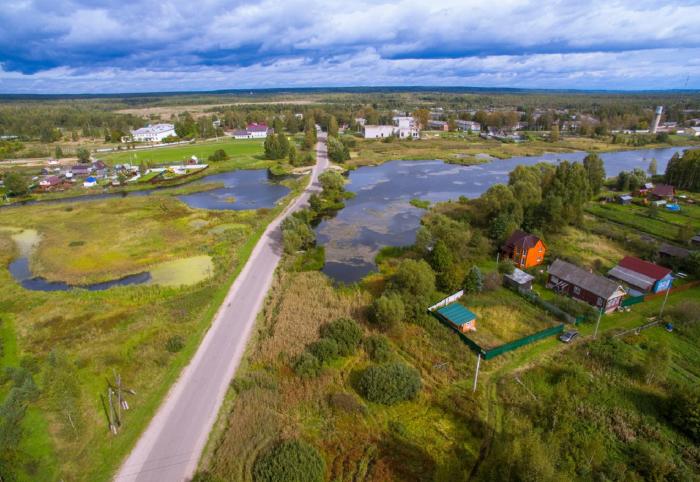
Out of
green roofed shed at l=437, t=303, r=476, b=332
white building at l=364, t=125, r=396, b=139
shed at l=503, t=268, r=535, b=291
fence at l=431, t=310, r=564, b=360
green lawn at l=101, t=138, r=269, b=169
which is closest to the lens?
fence at l=431, t=310, r=564, b=360

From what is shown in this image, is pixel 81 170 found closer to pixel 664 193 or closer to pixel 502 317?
pixel 502 317

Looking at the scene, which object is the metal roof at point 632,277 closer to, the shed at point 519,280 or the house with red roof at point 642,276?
the house with red roof at point 642,276

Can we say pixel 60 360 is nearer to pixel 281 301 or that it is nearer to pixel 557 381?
pixel 281 301

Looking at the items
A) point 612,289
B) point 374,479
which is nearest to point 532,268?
point 612,289

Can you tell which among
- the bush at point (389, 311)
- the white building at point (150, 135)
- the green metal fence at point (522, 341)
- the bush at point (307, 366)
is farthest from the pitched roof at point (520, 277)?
the white building at point (150, 135)

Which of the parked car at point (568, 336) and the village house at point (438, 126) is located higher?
the village house at point (438, 126)

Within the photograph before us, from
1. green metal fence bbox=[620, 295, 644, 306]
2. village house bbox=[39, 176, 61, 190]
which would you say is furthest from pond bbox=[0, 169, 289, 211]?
green metal fence bbox=[620, 295, 644, 306]

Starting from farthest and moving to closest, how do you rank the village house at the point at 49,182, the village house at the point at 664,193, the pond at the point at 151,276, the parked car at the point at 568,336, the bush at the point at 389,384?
the village house at the point at 49,182
the village house at the point at 664,193
the pond at the point at 151,276
the parked car at the point at 568,336
the bush at the point at 389,384

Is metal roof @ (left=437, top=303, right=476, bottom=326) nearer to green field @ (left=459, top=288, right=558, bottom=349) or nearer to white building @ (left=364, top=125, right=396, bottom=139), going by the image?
green field @ (left=459, top=288, right=558, bottom=349)
